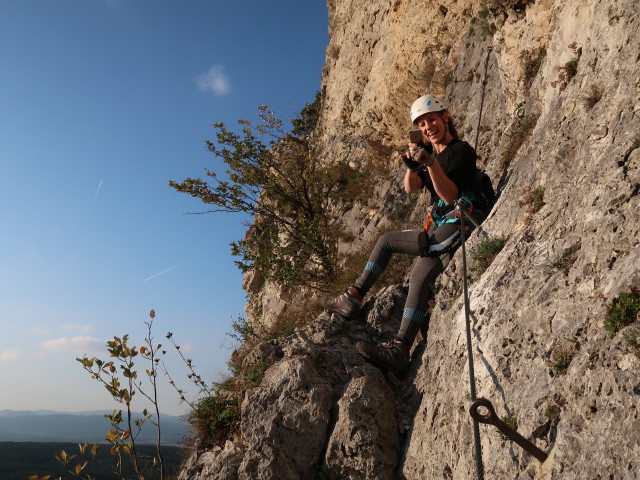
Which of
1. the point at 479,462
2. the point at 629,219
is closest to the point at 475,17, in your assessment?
the point at 629,219

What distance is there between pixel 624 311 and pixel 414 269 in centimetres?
289

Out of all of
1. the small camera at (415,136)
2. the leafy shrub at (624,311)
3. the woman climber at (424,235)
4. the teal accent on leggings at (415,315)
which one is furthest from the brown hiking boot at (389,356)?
the leafy shrub at (624,311)

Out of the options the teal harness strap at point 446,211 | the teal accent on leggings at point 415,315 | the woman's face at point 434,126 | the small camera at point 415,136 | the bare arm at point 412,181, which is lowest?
the teal accent on leggings at point 415,315

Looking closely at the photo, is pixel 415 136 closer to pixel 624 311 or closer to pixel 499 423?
pixel 624 311

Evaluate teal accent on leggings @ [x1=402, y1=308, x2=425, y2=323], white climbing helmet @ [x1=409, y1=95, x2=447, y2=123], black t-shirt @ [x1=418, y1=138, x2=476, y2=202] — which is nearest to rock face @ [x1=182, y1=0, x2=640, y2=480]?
teal accent on leggings @ [x1=402, y1=308, x2=425, y2=323]

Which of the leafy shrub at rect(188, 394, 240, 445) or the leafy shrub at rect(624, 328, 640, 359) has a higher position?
the leafy shrub at rect(624, 328, 640, 359)

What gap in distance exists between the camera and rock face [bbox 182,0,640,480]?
117 inches

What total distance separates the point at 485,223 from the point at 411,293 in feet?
4.09

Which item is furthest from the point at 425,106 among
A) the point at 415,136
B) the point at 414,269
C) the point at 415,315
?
the point at 415,315

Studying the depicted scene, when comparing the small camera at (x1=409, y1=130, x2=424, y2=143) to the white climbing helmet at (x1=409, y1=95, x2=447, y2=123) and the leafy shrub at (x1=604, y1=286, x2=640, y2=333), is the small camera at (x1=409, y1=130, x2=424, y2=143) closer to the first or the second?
the white climbing helmet at (x1=409, y1=95, x2=447, y2=123)

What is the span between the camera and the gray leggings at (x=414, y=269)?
5301mm

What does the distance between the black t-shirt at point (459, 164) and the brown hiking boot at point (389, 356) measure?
211 cm

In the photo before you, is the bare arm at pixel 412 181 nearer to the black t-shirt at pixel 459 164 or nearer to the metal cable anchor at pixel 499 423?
the black t-shirt at pixel 459 164

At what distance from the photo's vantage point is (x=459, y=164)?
5613 mm
